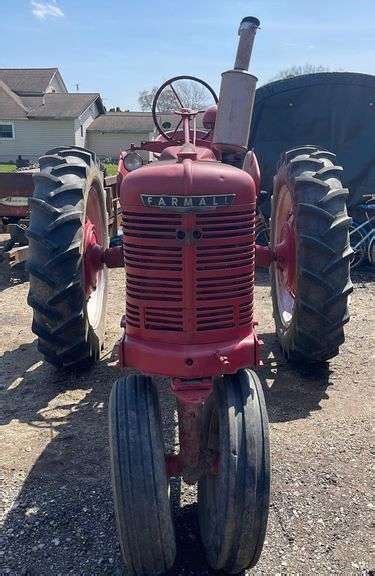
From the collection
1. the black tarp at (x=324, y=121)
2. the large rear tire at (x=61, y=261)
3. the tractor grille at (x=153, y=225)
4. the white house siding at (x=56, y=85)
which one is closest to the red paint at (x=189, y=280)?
the tractor grille at (x=153, y=225)

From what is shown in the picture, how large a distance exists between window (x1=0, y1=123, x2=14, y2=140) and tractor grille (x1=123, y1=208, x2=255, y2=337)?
3734cm

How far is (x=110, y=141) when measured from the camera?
40.5m

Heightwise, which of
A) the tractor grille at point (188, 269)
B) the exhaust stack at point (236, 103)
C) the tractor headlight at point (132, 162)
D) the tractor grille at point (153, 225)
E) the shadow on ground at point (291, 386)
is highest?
the exhaust stack at point (236, 103)

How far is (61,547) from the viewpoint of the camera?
285 cm

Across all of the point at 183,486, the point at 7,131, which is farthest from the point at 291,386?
the point at 7,131

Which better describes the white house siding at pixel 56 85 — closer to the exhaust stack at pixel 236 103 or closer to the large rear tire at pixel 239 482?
the exhaust stack at pixel 236 103

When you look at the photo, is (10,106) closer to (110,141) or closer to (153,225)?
(110,141)

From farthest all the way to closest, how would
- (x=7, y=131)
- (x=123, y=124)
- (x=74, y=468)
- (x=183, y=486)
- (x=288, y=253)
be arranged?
(x=123, y=124)
(x=7, y=131)
(x=288, y=253)
(x=74, y=468)
(x=183, y=486)

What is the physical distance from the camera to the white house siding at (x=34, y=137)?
3709 centimetres

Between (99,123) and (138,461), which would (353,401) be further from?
(99,123)

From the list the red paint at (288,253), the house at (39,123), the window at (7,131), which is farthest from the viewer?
the window at (7,131)

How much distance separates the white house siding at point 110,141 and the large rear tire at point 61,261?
36670mm

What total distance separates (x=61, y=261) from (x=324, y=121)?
6437mm

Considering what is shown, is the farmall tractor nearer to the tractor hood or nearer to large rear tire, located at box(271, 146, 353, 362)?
the tractor hood
